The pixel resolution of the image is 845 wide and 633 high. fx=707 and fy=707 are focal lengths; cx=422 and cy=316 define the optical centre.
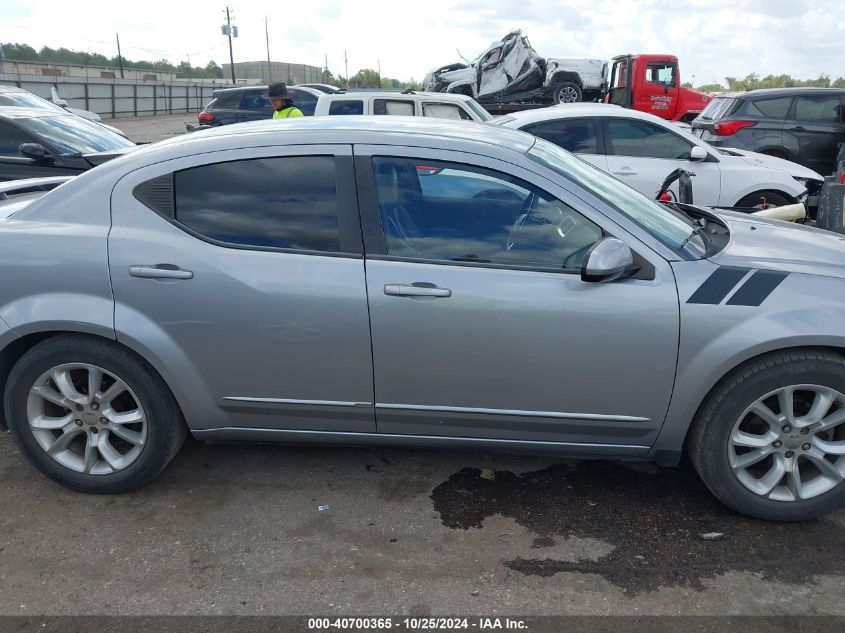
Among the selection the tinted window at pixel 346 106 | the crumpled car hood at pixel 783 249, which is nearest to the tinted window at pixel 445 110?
the tinted window at pixel 346 106

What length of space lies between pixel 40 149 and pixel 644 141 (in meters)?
6.61

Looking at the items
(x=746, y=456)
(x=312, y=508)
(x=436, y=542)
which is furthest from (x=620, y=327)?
(x=312, y=508)

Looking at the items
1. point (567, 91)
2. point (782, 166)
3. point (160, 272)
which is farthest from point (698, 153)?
point (567, 91)

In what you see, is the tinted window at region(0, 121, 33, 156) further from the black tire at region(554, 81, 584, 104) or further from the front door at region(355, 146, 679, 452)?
the black tire at region(554, 81, 584, 104)

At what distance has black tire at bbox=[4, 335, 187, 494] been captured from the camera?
126 inches

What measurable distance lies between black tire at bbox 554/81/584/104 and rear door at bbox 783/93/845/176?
12703 mm

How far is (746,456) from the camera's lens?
3.11 meters

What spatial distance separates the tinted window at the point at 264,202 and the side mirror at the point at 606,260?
1.10 meters

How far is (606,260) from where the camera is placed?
290 cm

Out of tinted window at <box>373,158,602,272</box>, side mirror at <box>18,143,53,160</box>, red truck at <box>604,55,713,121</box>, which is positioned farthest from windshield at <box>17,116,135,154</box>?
red truck at <box>604,55,713,121</box>

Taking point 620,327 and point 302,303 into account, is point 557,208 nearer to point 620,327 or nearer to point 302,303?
point 620,327

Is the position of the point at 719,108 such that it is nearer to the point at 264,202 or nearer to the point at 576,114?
the point at 576,114

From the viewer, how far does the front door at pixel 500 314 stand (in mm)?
2982

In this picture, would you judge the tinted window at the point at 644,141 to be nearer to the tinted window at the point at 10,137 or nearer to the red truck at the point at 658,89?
the tinted window at the point at 10,137
